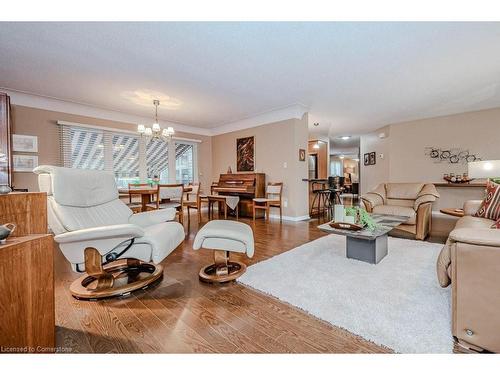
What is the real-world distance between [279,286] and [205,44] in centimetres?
265

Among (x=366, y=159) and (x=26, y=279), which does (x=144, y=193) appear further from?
(x=366, y=159)

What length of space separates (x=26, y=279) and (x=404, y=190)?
15.6 feet

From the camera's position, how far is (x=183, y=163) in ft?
21.4

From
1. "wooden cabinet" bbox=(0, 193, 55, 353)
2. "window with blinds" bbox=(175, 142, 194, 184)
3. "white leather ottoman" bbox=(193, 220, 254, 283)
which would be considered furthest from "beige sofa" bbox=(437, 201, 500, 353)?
"window with blinds" bbox=(175, 142, 194, 184)

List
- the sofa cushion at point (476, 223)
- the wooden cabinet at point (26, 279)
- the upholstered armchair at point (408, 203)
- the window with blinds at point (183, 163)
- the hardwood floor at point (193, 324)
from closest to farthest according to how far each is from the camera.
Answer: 1. the wooden cabinet at point (26, 279)
2. the hardwood floor at point (193, 324)
3. the sofa cushion at point (476, 223)
4. the upholstered armchair at point (408, 203)
5. the window with blinds at point (183, 163)

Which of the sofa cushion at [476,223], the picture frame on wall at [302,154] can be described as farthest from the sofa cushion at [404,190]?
the picture frame on wall at [302,154]

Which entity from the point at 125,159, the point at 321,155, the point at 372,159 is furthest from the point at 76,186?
the point at 372,159

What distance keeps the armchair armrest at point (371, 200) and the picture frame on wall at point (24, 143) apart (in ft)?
19.7

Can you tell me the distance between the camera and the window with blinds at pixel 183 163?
638 centimetres

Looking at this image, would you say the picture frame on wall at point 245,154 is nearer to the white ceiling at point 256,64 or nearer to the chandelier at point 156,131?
the white ceiling at point 256,64

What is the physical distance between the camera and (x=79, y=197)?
1979 mm

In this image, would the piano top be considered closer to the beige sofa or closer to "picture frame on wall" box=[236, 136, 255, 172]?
"picture frame on wall" box=[236, 136, 255, 172]

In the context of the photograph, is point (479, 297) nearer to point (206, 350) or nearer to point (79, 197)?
point (206, 350)
